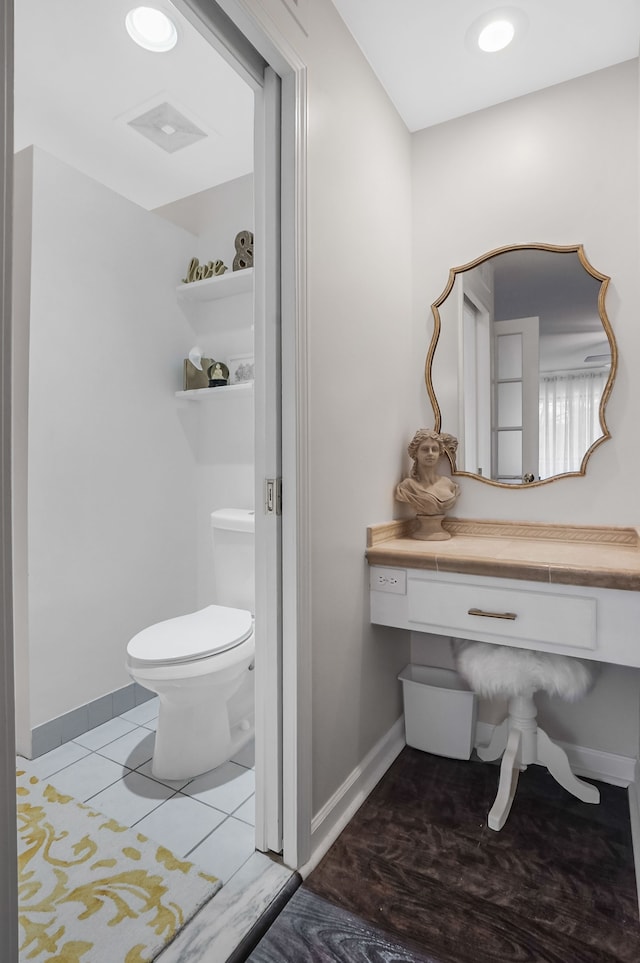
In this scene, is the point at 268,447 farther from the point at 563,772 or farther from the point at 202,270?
the point at 202,270

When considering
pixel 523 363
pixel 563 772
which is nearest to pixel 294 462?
pixel 523 363

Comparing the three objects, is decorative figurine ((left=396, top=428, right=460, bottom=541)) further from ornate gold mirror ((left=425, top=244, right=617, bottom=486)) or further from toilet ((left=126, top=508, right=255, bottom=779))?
toilet ((left=126, top=508, right=255, bottom=779))

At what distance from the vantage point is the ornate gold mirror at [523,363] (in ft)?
6.07

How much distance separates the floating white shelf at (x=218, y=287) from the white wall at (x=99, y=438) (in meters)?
0.09

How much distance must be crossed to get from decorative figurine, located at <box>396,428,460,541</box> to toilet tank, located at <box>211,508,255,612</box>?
677 mm

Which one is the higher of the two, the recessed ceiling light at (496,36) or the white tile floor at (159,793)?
the recessed ceiling light at (496,36)

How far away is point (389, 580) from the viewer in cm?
175

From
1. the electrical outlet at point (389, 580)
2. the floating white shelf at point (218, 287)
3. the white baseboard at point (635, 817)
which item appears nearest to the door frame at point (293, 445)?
the electrical outlet at point (389, 580)

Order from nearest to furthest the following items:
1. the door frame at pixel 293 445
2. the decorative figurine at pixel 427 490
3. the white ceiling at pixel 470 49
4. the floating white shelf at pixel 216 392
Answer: the door frame at pixel 293 445
the white ceiling at pixel 470 49
the decorative figurine at pixel 427 490
the floating white shelf at pixel 216 392

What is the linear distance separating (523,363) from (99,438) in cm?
177

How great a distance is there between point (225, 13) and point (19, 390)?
55.0 inches

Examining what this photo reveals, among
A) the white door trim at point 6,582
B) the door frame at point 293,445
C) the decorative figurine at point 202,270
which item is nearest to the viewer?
the white door trim at point 6,582

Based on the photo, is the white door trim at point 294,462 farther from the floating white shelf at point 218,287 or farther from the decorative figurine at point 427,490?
the floating white shelf at point 218,287

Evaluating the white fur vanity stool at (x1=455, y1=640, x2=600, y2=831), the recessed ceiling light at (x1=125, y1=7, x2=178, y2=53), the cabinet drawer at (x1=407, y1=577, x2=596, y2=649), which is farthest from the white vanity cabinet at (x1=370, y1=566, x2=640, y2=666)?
the recessed ceiling light at (x1=125, y1=7, x2=178, y2=53)
